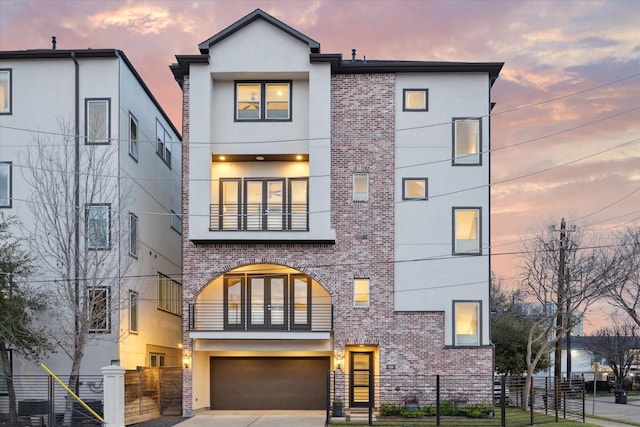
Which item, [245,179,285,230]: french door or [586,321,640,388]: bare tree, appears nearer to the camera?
[245,179,285,230]: french door

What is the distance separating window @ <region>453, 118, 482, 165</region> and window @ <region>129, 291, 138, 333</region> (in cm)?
1281

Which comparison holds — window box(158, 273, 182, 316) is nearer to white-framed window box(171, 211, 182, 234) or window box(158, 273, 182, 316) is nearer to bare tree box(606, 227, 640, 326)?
white-framed window box(171, 211, 182, 234)

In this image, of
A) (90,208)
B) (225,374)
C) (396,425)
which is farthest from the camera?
(225,374)

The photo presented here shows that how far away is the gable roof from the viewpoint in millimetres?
28672

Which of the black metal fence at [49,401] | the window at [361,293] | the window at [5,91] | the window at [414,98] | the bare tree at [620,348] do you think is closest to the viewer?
the black metal fence at [49,401]

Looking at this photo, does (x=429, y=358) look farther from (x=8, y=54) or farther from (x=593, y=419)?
(x=8, y=54)

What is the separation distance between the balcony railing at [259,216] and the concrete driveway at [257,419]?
6755mm

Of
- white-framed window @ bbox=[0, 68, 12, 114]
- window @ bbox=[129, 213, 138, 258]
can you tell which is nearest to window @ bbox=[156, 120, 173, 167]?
window @ bbox=[129, 213, 138, 258]

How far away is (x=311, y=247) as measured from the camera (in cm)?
2889

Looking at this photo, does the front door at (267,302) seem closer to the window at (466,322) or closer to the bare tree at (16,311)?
the window at (466,322)

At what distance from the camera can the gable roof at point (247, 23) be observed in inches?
1129

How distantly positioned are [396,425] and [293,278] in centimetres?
757

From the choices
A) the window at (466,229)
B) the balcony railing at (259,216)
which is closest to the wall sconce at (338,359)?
the balcony railing at (259,216)

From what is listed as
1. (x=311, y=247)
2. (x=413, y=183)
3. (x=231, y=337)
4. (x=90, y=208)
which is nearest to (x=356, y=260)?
(x=311, y=247)
